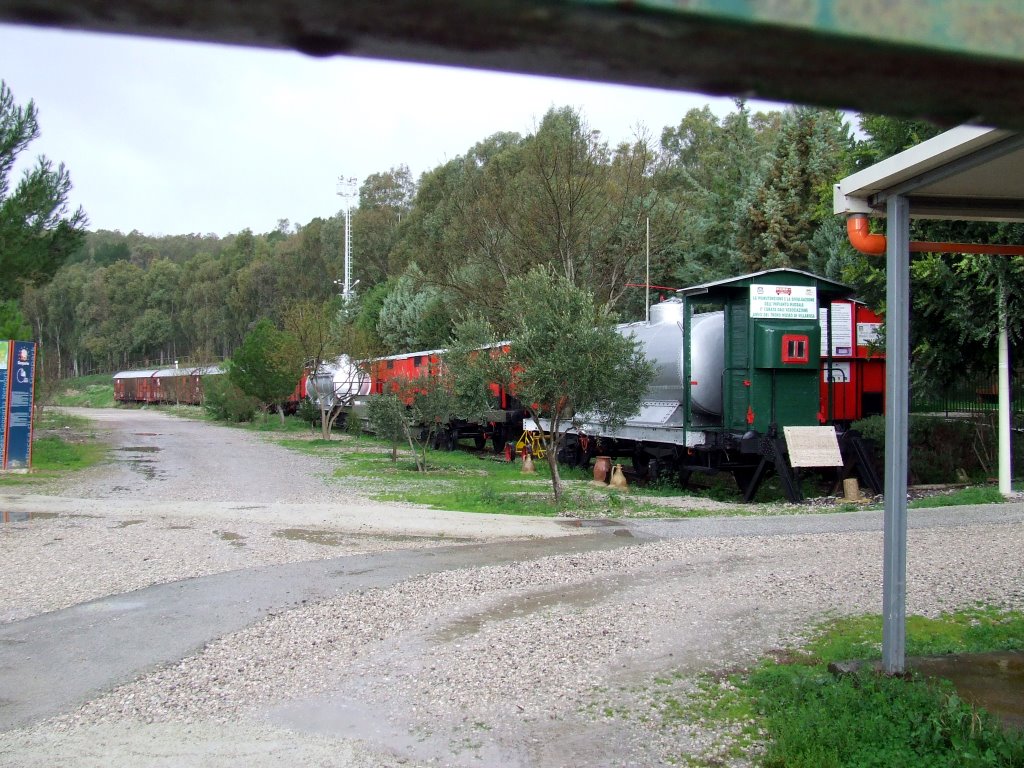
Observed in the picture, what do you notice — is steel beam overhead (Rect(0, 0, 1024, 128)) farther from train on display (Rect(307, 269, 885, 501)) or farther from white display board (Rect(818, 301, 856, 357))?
white display board (Rect(818, 301, 856, 357))

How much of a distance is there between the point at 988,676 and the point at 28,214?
2580cm

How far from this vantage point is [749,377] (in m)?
15.4

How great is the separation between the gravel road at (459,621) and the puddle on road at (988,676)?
3.81 feet

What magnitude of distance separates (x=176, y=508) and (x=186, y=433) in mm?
24917

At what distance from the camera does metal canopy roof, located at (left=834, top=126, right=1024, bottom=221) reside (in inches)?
197

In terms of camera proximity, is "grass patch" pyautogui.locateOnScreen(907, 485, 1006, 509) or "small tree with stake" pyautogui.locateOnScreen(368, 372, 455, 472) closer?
"grass patch" pyautogui.locateOnScreen(907, 485, 1006, 509)

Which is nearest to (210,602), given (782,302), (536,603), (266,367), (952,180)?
(536,603)

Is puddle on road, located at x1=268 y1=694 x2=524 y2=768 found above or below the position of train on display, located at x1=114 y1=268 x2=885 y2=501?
below

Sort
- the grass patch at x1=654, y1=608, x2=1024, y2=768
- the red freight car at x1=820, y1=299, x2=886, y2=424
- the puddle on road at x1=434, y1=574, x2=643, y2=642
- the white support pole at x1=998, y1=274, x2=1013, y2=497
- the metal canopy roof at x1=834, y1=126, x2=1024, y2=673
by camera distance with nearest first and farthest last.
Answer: the grass patch at x1=654, y1=608, x2=1024, y2=768 < the metal canopy roof at x1=834, y1=126, x2=1024, y2=673 < the puddle on road at x1=434, y1=574, x2=643, y2=642 < the white support pole at x1=998, y1=274, x2=1013, y2=497 < the red freight car at x1=820, y1=299, x2=886, y2=424

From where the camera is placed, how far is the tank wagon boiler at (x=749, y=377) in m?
15.3

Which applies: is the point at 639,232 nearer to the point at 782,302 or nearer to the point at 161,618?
the point at 782,302

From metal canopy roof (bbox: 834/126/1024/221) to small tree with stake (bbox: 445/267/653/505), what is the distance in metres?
7.79

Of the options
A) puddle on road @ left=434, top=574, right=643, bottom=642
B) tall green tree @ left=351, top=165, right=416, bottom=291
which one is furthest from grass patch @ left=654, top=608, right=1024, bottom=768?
tall green tree @ left=351, top=165, right=416, bottom=291

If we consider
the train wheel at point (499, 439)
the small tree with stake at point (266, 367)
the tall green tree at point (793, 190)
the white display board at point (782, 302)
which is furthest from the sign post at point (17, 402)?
the tall green tree at point (793, 190)
